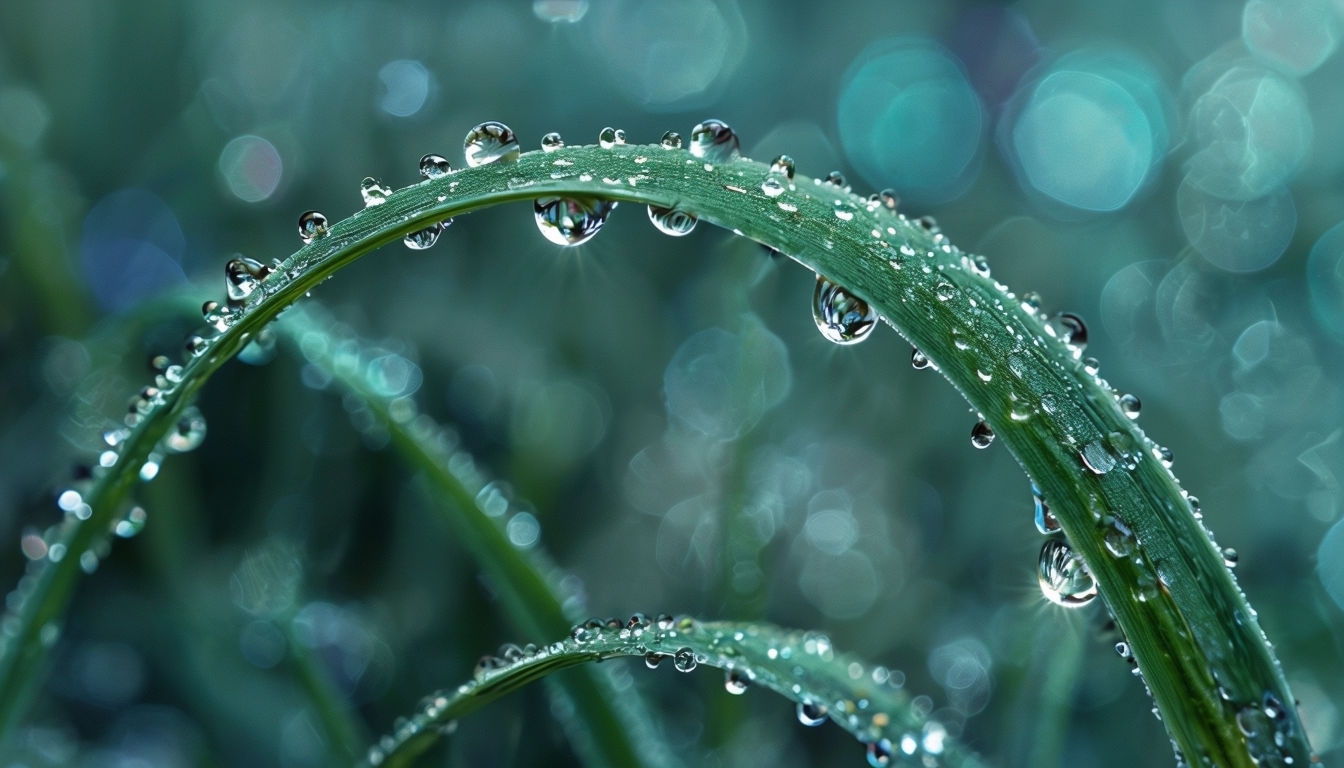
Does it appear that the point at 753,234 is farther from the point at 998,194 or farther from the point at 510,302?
the point at 998,194

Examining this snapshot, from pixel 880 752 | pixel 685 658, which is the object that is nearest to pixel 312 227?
pixel 685 658

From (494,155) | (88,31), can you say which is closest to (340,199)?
(88,31)

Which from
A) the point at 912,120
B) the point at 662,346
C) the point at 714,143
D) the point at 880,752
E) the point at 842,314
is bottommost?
the point at 880,752

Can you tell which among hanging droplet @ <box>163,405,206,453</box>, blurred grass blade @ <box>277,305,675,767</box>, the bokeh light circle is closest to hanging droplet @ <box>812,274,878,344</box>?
blurred grass blade @ <box>277,305,675,767</box>

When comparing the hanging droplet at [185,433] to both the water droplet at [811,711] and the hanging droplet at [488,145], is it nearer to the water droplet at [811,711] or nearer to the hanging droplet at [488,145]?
the hanging droplet at [488,145]

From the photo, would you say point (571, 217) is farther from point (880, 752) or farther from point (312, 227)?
point (880, 752)

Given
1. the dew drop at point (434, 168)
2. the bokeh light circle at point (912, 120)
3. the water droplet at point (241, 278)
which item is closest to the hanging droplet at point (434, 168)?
the dew drop at point (434, 168)

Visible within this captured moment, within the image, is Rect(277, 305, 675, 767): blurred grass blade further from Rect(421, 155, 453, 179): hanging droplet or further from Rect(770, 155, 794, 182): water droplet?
Rect(770, 155, 794, 182): water droplet
